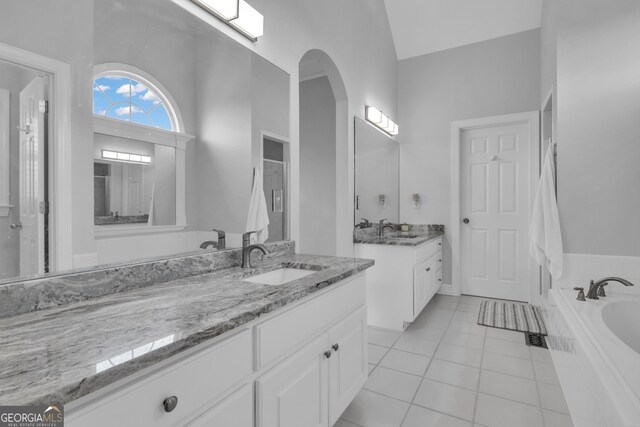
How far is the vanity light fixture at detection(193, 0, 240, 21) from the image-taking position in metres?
1.54

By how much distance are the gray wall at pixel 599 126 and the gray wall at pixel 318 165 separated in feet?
7.90

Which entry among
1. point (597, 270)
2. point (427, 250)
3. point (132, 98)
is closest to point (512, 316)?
point (427, 250)

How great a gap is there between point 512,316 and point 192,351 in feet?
11.3

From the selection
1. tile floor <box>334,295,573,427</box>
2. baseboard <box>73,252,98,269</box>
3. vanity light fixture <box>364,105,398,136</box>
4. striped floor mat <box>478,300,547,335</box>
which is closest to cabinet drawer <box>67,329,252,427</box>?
baseboard <box>73,252,98,269</box>

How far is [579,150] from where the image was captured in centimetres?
238

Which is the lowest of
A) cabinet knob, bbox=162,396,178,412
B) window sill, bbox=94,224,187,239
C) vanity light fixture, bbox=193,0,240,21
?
cabinet knob, bbox=162,396,178,412

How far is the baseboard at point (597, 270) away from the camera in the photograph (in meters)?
2.23

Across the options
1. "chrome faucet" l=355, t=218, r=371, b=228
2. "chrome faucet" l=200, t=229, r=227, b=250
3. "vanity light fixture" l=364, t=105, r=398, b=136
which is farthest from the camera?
"vanity light fixture" l=364, t=105, r=398, b=136

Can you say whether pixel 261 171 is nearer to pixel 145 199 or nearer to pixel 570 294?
pixel 145 199

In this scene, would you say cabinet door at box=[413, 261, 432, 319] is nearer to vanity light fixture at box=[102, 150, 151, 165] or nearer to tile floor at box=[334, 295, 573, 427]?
tile floor at box=[334, 295, 573, 427]

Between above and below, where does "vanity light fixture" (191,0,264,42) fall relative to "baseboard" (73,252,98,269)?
above

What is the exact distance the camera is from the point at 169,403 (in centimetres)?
75

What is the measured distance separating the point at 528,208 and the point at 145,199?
12.8ft

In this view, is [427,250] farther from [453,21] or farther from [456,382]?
[453,21]
